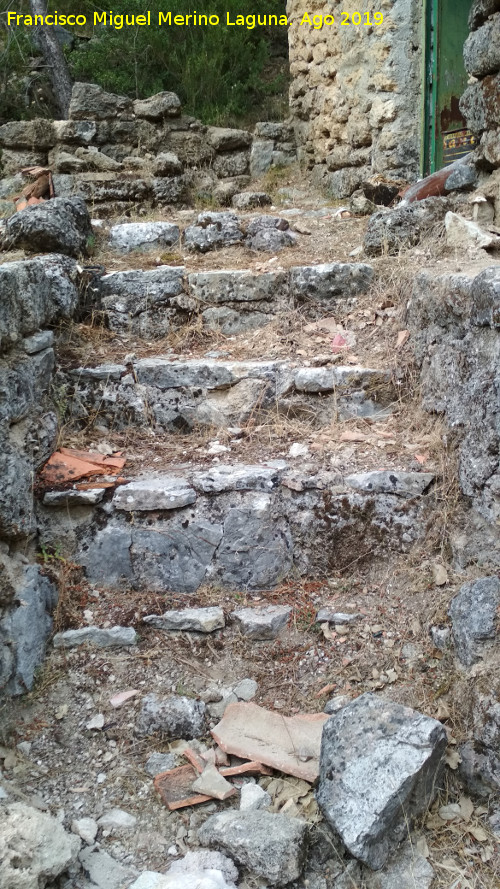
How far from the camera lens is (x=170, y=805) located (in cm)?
202

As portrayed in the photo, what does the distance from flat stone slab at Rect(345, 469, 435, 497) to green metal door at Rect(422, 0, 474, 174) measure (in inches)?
136

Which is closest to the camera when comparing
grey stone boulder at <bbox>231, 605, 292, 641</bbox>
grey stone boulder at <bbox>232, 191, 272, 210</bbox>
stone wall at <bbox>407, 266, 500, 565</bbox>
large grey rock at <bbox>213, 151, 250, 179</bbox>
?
stone wall at <bbox>407, 266, 500, 565</bbox>

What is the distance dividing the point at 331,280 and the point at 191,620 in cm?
209

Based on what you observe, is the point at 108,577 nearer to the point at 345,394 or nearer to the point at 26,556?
the point at 26,556

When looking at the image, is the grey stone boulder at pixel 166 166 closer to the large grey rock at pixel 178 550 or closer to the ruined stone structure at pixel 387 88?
the ruined stone structure at pixel 387 88

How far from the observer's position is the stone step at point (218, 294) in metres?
3.79

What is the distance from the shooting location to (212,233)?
448 cm

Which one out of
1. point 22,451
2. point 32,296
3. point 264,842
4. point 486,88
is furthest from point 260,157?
point 264,842

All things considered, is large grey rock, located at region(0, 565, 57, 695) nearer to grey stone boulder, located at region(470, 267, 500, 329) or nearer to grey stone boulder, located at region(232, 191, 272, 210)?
grey stone boulder, located at region(470, 267, 500, 329)

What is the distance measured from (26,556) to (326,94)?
5.51 metres

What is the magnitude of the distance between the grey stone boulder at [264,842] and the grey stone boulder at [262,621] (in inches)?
26.4

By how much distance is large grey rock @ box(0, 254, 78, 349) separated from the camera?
256cm

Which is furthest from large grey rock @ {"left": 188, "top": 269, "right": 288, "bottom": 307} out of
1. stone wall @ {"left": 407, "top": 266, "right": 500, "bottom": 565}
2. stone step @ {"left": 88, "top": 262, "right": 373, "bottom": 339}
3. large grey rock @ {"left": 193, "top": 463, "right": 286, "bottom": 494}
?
large grey rock @ {"left": 193, "top": 463, "right": 286, "bottom": 494}

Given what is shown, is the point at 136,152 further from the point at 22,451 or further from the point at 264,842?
the point at 264,842
